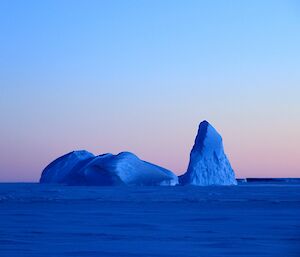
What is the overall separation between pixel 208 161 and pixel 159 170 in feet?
12.8

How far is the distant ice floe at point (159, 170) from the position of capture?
34125 millimetres

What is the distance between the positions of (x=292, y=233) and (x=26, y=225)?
4.16 m

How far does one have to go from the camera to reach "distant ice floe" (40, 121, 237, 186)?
112 feet

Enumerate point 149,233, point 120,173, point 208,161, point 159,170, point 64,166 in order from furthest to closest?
point 64,166, point 159,170, point 120,173, point 208,161, point 149,233

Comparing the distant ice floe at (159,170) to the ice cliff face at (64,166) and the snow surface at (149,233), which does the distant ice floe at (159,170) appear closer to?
the ice cliff face at (64,166)

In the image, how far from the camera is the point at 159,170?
122ft

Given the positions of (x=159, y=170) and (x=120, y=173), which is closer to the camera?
(x=120, y=173)

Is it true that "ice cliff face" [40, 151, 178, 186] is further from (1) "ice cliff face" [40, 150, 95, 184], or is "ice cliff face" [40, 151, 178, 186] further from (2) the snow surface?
(2) the snow surface

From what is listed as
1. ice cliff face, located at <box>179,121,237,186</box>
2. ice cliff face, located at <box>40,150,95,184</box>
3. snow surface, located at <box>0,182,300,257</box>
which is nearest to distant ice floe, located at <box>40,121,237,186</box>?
ice cliff face, located at <box>179,121,237,186</box>

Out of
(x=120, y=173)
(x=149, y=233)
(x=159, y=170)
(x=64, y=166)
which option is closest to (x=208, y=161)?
(x=159, y=170)

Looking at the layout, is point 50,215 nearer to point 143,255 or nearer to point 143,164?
point 143,255

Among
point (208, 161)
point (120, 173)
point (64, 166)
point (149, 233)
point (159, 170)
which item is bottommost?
point (149, 233)

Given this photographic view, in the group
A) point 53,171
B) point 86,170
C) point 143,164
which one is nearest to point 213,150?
point 143,164

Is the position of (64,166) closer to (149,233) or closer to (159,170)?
(159,170)
